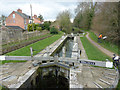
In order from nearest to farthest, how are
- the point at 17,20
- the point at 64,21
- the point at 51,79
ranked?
the point at 51,79
the point at 17,20
the point at 64,21

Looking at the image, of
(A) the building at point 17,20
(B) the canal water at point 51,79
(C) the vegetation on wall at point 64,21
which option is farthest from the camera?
(C) the vegetation on wall at point 64,21

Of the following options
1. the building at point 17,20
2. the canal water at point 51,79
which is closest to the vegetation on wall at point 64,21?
the building at point 17,20

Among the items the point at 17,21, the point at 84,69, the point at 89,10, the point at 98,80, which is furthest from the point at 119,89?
the point at 89,10

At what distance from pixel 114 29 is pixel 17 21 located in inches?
1159

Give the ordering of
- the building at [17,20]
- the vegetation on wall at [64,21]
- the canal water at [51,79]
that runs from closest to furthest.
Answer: the canal water at [51,79] → the building at [17,20] → the vegetation on wall at [64,21]

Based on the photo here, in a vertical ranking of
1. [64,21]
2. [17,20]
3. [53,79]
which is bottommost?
[53,79]

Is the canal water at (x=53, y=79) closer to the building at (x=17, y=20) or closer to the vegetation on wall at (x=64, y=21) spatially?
the building at (x=17, y=20)

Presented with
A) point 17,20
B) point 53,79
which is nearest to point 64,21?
point 17,20

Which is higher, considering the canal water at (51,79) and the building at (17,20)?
the building at (17,20)

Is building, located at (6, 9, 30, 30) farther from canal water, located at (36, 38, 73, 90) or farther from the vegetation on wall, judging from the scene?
canal water, located at (36, 38, 73, 90)

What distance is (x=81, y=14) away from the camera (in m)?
43.2

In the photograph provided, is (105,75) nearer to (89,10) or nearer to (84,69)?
(84,69)

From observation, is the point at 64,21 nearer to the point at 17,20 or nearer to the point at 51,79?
the point at 17,20

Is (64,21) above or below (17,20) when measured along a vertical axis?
above
